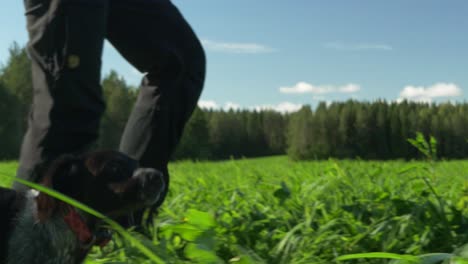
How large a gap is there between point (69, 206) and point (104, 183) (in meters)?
0.15

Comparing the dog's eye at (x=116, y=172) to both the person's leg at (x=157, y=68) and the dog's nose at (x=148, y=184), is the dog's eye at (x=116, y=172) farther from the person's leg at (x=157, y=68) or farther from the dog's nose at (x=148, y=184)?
the person's leg at (x=157, y=68)

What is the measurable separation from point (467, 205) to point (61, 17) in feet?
6.90

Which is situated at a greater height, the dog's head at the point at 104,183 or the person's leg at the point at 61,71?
the person's leg at the point at 61,71

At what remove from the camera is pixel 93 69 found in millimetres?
2139

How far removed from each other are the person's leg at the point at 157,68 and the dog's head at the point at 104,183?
0.69 m

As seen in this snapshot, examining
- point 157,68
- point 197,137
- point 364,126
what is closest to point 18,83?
point 197,137

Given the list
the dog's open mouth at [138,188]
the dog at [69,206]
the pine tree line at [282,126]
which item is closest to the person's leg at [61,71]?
the dog at [69,206]

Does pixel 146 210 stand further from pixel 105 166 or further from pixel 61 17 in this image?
pixel 61 17

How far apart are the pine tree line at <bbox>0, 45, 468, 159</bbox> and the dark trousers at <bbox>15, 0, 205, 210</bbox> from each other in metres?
32.3

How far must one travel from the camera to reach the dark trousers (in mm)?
2066

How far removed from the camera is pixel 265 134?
7338 centimetres

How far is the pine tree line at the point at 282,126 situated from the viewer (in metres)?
44.1

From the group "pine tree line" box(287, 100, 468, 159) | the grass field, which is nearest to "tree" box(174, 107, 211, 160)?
"pine tree line" box(287, 100, 468, 159)

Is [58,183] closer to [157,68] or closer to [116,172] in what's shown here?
[116,172]
